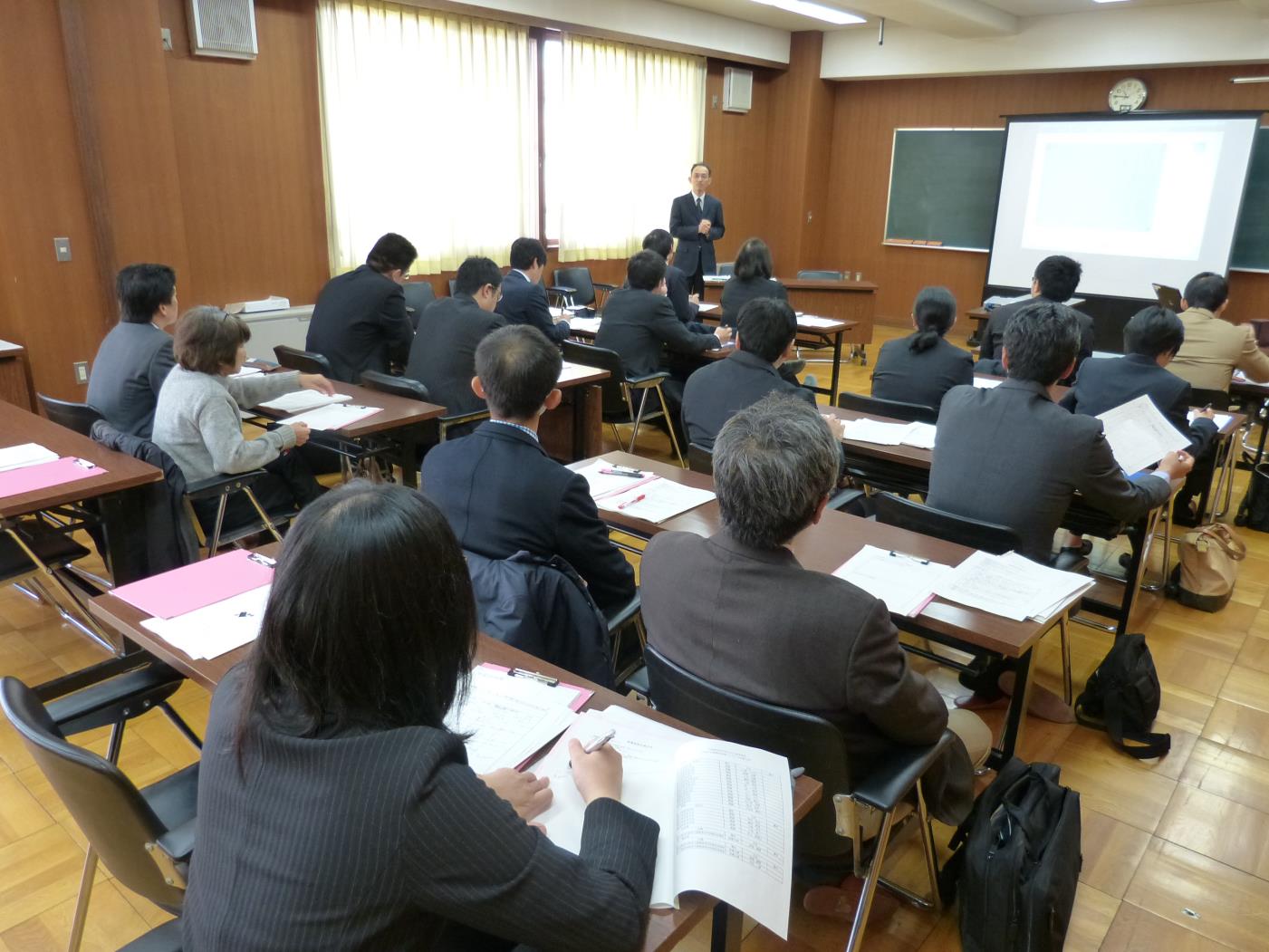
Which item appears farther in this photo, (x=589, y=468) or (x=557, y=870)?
(x=589, y=468)

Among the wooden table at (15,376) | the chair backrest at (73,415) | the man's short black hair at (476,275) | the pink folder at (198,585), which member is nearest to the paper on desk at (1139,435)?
the pink folder at (198,585)

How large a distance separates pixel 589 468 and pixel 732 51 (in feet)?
24.0

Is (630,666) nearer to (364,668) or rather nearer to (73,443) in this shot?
(364,668)

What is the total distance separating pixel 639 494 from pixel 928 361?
1874 mm

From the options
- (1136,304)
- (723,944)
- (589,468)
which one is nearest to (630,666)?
(589,468)

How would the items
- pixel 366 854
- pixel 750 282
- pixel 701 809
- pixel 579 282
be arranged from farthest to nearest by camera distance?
pixel 579 282
pixel 750 282
pixel 701 809
pixel 366 854

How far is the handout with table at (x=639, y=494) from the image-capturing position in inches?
98.2

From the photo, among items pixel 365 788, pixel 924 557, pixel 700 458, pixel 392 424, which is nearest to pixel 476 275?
pixel 392 424

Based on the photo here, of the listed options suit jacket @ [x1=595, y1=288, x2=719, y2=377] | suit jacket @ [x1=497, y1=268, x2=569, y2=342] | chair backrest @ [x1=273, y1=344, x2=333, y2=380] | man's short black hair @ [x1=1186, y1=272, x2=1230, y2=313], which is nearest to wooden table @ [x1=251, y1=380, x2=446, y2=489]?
chair backrest @ [x1=273, y1=344, x2=333, y2=380]

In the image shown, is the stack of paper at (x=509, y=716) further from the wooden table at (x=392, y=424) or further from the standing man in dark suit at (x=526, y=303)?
the standing man in dark suit at (x=526, y=303)

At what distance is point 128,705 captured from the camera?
68.1 inches

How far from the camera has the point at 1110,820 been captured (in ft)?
7.69

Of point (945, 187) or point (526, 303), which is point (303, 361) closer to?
point (526, 303)

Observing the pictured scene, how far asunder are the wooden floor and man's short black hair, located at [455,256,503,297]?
7.28 feet
